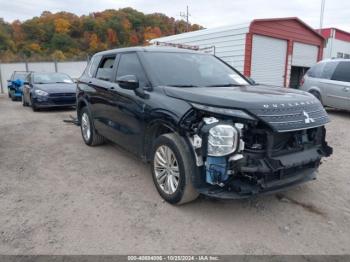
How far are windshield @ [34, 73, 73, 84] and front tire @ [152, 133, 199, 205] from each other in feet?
30.9

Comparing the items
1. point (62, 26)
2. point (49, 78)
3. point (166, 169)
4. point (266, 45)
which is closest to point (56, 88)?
point (49, 78)

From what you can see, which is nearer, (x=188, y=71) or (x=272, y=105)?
(x=272, y=105)

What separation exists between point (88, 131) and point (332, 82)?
7.50 meters

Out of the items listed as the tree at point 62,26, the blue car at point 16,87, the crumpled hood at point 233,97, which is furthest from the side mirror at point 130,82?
the tree at point 62,26

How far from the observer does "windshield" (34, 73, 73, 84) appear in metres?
11.7

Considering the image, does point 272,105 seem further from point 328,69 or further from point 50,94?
point 50,94

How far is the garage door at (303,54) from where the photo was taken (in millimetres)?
16172

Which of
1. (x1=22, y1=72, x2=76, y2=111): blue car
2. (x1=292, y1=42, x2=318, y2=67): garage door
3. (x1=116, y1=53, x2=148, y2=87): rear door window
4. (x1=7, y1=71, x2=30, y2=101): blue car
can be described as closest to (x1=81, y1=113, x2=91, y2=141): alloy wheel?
(x1=116, y1=53, x2=148, y2=87): rear door window

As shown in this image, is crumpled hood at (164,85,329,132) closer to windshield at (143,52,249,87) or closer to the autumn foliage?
windshield at (143,52,249,87)

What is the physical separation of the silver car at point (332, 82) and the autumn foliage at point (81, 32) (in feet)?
96.5

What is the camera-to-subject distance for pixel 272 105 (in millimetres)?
2998

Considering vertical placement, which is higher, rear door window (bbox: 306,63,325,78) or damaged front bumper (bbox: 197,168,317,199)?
rear door window (bbox: 306,63,325,78)

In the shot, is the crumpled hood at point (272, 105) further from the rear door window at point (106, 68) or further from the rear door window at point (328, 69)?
the rear door window at point (328, 69)

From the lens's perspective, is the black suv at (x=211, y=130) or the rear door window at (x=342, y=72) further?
the rear door window at (x=342, y=72)
